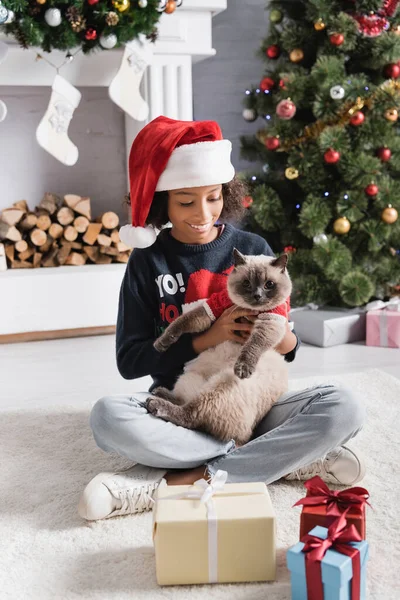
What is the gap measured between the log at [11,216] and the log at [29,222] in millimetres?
31

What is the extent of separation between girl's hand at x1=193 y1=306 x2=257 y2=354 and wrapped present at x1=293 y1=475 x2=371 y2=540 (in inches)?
15.8

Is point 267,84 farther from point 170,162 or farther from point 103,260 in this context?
point 170,162

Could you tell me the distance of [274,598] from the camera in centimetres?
125

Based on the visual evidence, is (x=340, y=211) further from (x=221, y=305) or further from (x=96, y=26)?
(x=221, y=305)

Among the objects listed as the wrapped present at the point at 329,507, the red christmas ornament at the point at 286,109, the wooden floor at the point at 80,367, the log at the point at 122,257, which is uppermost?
the red christmas ornament at the point at 286,109

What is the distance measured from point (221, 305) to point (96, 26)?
184 cm

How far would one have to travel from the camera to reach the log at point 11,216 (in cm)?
344

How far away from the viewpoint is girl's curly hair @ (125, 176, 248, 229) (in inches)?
71.6

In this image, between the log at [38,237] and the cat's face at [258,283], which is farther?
the log at [38,237]

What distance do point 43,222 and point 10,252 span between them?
0.71ft

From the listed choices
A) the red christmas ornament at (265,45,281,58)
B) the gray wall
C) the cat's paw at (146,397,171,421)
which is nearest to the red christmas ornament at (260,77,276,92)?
the red christmas ornament at (265,45,281,58)

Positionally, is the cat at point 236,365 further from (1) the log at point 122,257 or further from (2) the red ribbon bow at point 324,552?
(1) the log at point 122,257

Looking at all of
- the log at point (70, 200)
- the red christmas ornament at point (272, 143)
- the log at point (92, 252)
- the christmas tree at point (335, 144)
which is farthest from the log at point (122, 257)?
the red christmas ornament at point (272, 143)

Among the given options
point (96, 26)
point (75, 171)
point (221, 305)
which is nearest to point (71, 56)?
point (96, 26)
